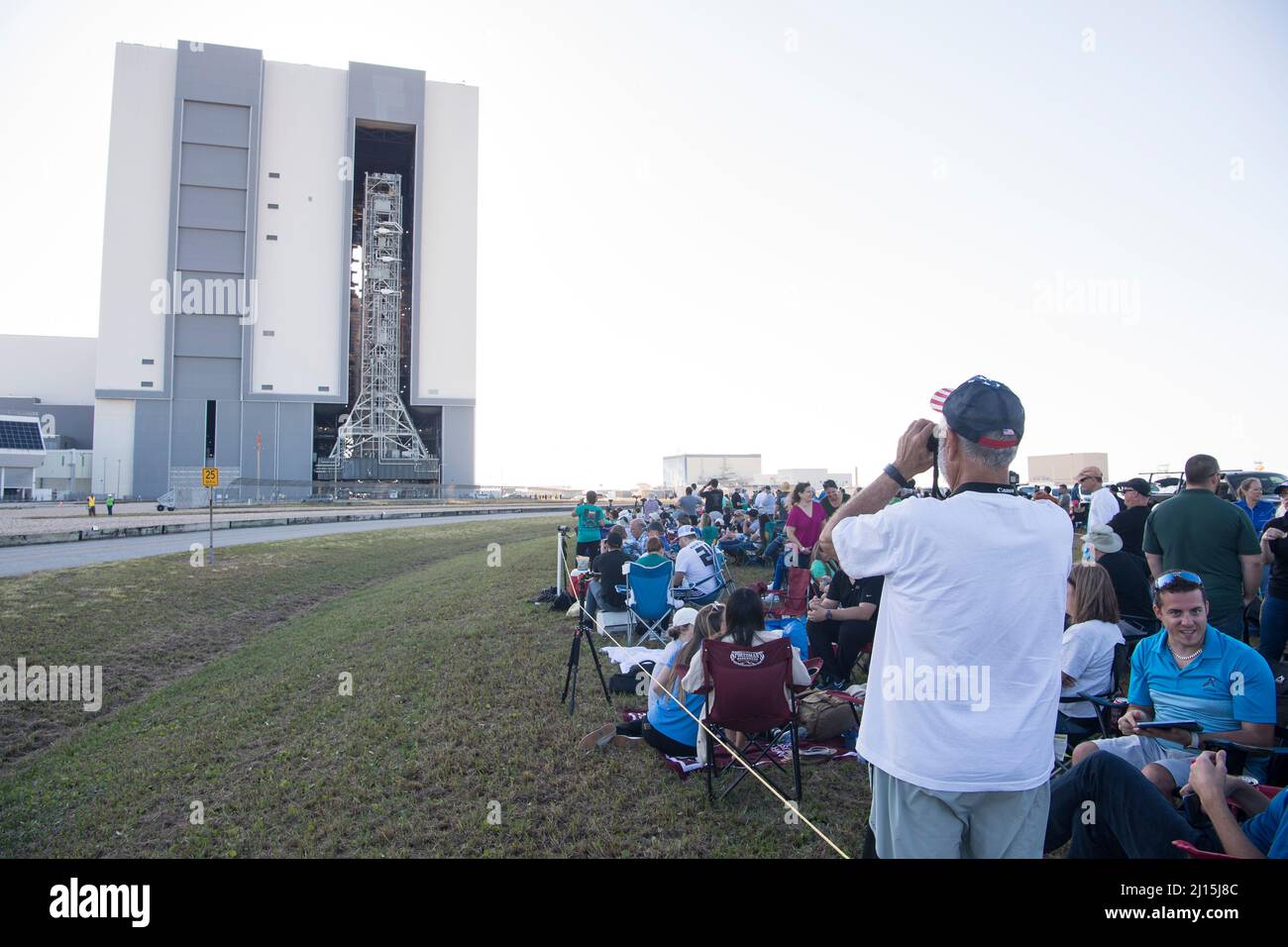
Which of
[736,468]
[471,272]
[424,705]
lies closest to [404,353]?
[471,272]

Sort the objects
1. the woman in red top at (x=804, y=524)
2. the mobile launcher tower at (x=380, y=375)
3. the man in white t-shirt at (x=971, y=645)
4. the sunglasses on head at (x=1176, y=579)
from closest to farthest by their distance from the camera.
A: the man in white t-shirt at (x=971, y=645) < the sunglasses on head at (x=1176, y=579) < the woman in red top at (x=804, y=524) < the mobile launcher tower at (x=380, y=375)

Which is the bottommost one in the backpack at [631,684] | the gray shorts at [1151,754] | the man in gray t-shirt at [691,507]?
the backpack at [631,684]

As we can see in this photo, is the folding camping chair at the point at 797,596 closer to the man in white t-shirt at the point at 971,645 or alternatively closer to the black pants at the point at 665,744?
the black pants at the point at 665,744

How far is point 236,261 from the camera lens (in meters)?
47.1

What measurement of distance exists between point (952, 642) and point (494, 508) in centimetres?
4843

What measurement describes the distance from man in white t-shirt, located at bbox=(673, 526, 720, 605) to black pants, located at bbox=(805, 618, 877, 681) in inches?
95.9

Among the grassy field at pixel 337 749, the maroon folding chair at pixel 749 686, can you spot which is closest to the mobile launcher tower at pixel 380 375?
the grassy field at pixel 337 749

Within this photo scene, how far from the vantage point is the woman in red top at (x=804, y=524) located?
31.1ft

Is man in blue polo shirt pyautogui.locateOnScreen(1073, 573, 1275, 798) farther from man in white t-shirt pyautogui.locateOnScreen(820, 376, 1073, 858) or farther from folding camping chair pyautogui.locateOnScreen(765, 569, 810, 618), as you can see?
folding camping chair pyautogui.locateOnScreen(765, 569, 810, 618)

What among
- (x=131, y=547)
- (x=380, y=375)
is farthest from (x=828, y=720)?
(x=380, y=375)

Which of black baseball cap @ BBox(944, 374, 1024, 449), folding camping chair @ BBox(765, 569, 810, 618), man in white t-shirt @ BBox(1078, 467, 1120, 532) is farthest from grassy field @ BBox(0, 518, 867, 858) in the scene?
man in white t-shirt @ BBox(1078, 467, 1120, 532)

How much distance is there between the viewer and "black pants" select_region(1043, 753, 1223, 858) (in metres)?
2.67

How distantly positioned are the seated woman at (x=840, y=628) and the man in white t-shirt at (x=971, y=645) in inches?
184
